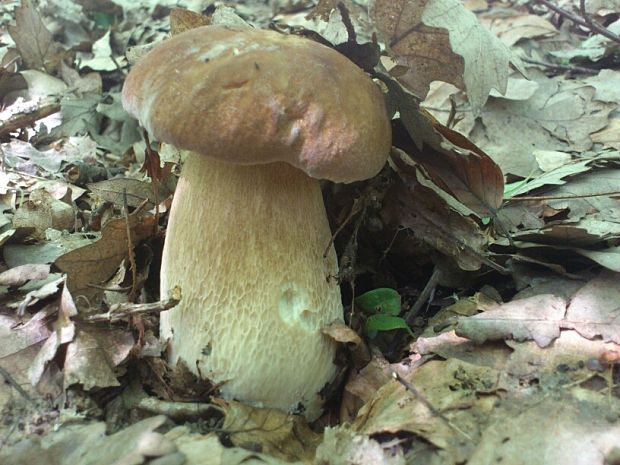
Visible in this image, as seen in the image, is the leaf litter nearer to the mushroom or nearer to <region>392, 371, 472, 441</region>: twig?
<region>392, 371, 472, 441</region>: twig

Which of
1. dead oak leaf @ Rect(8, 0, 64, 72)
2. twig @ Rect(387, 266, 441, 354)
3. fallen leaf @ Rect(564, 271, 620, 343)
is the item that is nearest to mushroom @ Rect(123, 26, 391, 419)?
twig @ Rect(387, 266, 441, 354)

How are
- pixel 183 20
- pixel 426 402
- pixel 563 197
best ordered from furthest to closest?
pixel 183 20 < pixel 563 197 < pixel 426 402

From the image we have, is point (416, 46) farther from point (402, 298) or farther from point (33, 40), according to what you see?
point (33, 40)

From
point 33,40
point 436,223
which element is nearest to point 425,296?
point 436,223

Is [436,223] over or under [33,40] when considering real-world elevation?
under

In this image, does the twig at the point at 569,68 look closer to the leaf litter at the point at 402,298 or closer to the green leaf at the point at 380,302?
the leaf litter at the point at 402,298

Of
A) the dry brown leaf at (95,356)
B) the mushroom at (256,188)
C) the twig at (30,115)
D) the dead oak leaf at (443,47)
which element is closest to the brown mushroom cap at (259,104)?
the mushroom at (256,188)
